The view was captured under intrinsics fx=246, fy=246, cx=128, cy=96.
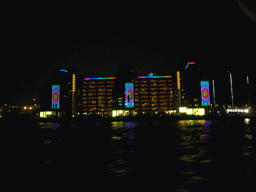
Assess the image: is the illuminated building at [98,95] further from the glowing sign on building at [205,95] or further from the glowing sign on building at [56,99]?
the glowing sign on building at [205,95]

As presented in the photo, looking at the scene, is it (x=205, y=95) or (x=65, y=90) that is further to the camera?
(x=65, y=90)

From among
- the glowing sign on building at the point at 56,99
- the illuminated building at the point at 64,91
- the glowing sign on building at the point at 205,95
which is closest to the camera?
the glowing sign on building at the point at 205,95

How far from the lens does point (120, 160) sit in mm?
10703

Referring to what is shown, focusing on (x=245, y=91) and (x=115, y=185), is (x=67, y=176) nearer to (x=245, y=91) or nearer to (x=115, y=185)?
(x=115, y=185)

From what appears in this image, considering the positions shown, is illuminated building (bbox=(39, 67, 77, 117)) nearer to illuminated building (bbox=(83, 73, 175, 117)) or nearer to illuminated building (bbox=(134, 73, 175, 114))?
illuminated building (bbox=(83, 73, 175, 117))

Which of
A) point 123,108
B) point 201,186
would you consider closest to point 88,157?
point 201,186

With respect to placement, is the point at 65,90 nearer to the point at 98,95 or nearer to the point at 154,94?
the point at 98,95

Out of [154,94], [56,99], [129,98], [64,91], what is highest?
[64,91]

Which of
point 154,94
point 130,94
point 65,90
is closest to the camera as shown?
point 130,94

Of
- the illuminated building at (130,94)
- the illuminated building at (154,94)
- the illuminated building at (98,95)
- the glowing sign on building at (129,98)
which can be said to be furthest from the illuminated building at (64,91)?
the illuminated building at (154,94)

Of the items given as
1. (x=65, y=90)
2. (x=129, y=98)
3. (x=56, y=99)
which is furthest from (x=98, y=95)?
(x=56, y=99)

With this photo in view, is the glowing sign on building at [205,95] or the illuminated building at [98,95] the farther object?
the illuminated building at [98,95]

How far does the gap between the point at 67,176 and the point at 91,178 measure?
902mm

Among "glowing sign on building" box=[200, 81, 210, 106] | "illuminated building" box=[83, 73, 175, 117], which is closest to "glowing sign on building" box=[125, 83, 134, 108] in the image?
"illuminated building" box=[83, 73, 175, 117]
